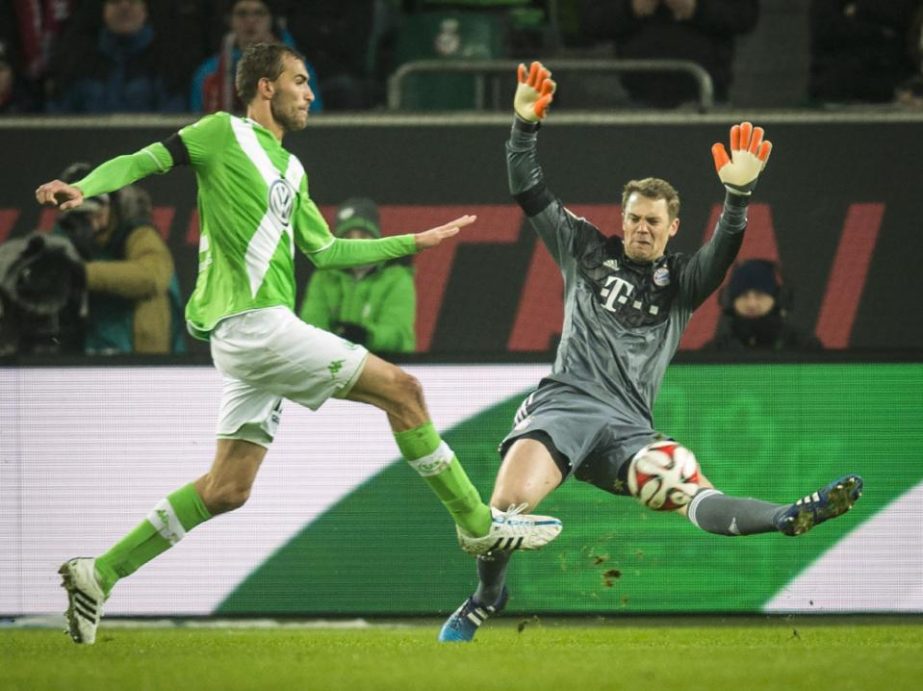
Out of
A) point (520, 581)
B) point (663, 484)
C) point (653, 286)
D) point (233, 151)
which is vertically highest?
point (233, 151)

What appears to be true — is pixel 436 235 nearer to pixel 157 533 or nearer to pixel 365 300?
pixel 157 533

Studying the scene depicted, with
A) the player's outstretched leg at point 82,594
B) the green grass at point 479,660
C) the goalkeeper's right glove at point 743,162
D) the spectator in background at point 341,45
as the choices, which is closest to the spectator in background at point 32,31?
the spectator in background at point 341,45

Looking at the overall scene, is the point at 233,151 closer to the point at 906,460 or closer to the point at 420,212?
the point at 420,212

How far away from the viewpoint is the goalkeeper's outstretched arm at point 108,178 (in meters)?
6.77

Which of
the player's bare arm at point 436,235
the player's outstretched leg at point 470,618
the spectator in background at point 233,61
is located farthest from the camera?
the spectator in background at point 233,61

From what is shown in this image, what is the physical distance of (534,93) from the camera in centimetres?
788

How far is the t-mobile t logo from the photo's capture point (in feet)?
26.3

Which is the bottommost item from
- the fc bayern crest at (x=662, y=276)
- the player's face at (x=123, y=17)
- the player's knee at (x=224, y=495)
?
the player's knee at (x=224, y=495)

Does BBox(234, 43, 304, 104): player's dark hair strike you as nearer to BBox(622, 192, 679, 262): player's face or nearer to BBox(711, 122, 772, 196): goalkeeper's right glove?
BBox(622, 192, 679, 262): player's face

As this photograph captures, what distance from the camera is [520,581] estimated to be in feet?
31.5

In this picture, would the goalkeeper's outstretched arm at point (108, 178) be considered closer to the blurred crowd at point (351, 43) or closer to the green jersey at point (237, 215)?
the green jersey at point (237, 215)

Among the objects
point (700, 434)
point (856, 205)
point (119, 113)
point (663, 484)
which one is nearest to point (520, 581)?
point (700, 434)

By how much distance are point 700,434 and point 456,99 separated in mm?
2997

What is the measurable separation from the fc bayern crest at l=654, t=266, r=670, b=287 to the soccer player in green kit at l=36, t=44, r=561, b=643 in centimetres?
102
